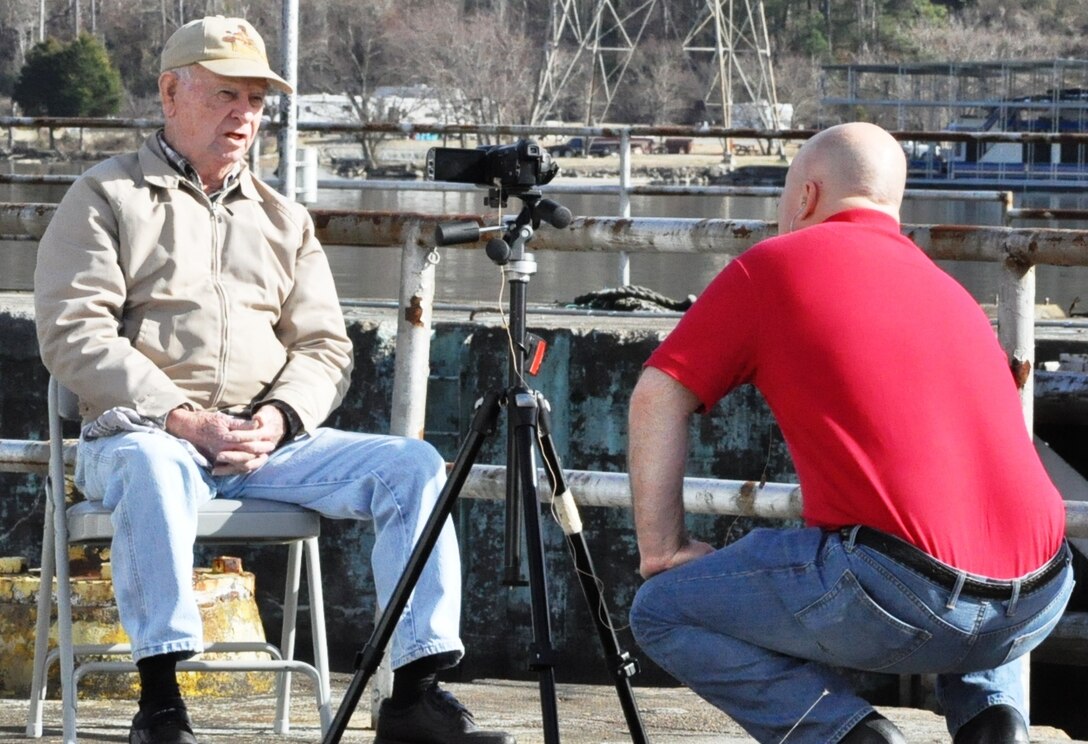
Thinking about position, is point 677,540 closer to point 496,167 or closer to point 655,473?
point 655,473

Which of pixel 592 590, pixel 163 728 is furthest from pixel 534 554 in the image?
pixel 163 728

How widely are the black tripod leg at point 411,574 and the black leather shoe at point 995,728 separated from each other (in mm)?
933

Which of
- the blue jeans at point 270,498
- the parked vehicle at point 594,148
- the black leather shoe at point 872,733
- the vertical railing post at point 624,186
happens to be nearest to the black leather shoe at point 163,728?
the blue jeans at point 270,498

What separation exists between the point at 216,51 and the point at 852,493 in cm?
175

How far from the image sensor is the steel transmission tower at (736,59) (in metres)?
67.7

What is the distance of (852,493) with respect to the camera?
2.60 meters

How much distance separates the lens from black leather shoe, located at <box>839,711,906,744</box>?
2607mm

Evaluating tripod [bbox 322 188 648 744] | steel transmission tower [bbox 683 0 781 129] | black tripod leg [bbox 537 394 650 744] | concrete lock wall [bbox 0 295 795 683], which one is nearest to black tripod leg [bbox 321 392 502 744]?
tripod [bbox 322 188 648 744]

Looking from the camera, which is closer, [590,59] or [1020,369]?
[1020,369]

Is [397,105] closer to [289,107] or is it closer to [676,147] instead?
[676,147]

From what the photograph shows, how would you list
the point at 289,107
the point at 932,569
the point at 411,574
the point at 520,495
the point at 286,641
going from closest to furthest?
the point at 932,569
the point at 411,574
the point at 520,495
the point at 286,641
the point at 289,107

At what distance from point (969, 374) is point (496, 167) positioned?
1.05 meters

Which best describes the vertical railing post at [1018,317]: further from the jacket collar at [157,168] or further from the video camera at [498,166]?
the jacket collar at [157,168]

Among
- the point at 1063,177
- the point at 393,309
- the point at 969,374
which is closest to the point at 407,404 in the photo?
the point at 969,374
